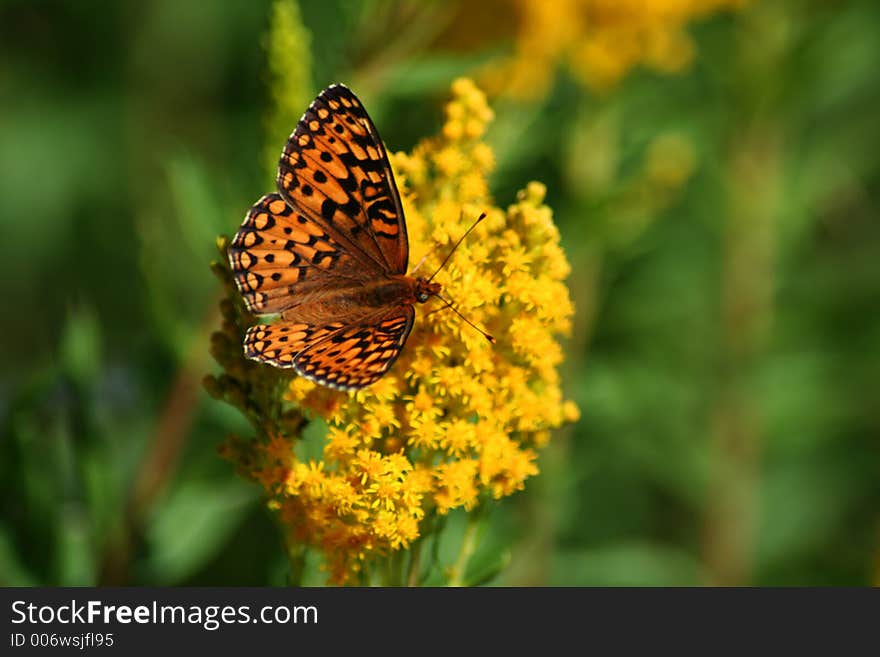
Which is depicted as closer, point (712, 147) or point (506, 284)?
point (506, 284)

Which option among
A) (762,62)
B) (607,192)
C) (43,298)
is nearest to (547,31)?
(607,192)

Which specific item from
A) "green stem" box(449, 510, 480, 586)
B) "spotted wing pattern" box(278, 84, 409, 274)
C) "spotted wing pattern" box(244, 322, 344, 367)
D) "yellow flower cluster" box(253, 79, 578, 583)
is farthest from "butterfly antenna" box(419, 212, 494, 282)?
"green stem" box(449, 510, 480, 586)

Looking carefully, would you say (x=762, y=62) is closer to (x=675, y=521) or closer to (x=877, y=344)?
(x=877, y=344)

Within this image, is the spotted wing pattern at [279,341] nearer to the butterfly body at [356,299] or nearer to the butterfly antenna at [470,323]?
the butterfly body at [356,299]

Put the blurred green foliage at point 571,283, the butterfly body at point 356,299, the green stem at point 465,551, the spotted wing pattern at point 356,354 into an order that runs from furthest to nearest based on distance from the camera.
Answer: the blurred green foliage at point 571,283
the butterfly body at point 356,299
the green stem at point 465,551
the spotted wing pattern at point 356,354

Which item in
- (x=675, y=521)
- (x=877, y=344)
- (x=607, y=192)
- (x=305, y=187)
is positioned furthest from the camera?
(x=675, y=521)

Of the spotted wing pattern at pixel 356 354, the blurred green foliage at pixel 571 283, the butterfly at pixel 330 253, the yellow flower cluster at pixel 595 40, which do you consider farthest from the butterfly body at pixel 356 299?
the yellow flower cluster at pixel 595 40
